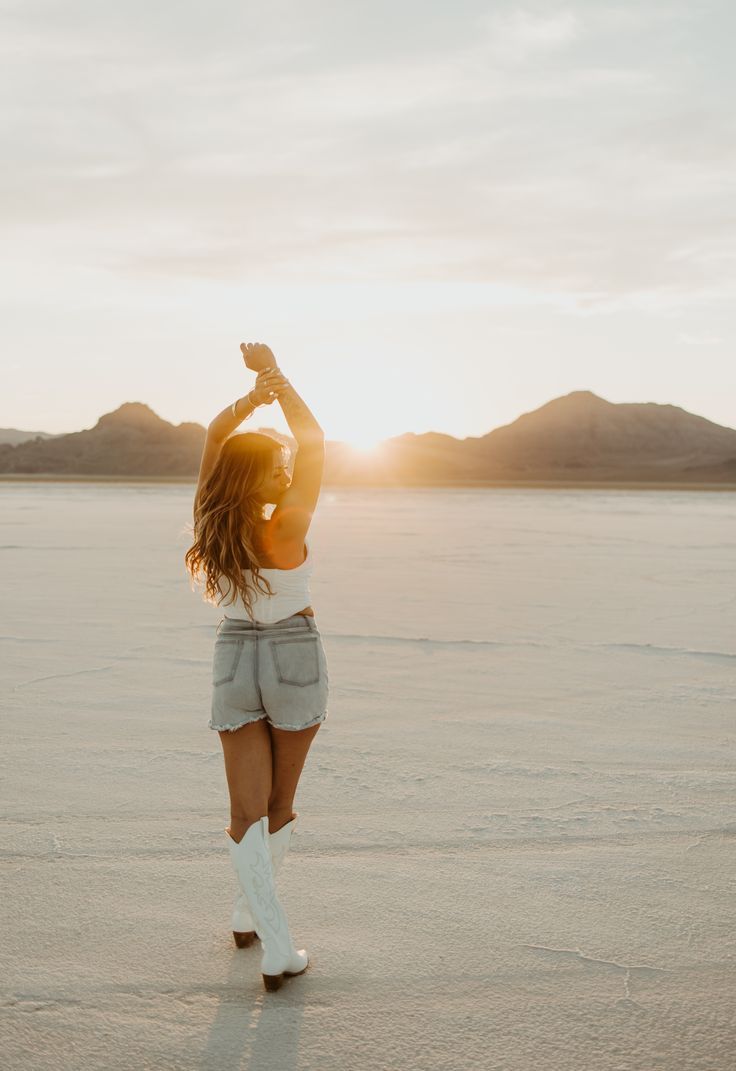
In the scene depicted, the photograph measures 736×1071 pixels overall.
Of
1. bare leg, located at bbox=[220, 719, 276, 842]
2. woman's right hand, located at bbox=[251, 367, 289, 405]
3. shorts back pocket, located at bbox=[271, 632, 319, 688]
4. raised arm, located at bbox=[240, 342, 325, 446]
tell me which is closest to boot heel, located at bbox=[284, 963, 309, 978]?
bare leg, located at bbox=[220, 719, 276, 842]

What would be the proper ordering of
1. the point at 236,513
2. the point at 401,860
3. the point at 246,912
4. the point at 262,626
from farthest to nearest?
the point at 401,860, the point at 246,912, the point at 262,626, the point at 236,513

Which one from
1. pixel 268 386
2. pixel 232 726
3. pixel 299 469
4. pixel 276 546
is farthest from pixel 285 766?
pixel 268 386

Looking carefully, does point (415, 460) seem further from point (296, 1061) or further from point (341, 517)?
point (296, 1061)

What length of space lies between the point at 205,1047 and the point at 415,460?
501 feet

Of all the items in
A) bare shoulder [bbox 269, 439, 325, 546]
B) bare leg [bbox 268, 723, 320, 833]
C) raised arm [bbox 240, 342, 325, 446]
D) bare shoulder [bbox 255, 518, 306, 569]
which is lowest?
bare leg [bbox 268, 723, 320, 833]

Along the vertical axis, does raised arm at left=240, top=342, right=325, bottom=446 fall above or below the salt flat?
above

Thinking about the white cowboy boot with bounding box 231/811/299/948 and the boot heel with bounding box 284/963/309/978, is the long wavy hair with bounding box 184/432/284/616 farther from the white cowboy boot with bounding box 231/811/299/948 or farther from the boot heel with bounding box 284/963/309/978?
the boot heel with bounding box 284/963/309/978

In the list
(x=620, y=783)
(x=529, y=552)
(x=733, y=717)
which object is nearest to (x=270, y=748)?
(x=620, y=783)

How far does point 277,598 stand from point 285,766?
56 centimetres

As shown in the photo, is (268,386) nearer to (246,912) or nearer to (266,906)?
(266,906)

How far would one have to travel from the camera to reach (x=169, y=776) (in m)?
5.31

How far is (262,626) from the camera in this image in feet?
10.6

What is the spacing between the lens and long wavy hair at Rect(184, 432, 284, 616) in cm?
312

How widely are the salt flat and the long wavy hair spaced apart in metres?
1.24
